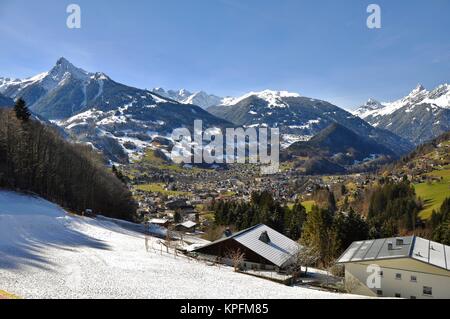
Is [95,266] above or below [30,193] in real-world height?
below

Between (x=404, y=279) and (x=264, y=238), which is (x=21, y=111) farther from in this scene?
(x=404, y=279)

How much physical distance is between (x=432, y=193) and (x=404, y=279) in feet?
370

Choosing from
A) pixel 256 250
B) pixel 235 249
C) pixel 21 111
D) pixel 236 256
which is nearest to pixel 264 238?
pixel 256 250

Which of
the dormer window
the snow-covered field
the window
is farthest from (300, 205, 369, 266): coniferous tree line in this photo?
the snow-covered field

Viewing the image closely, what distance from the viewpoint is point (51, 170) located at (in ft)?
215

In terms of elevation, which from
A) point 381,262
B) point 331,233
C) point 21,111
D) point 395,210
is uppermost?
point 21,111

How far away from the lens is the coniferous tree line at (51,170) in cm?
5943

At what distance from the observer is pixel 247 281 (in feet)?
105

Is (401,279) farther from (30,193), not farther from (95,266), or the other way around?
(30,193)

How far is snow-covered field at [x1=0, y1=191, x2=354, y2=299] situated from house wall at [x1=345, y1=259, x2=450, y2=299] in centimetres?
894

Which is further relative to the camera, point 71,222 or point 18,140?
point 18,140
